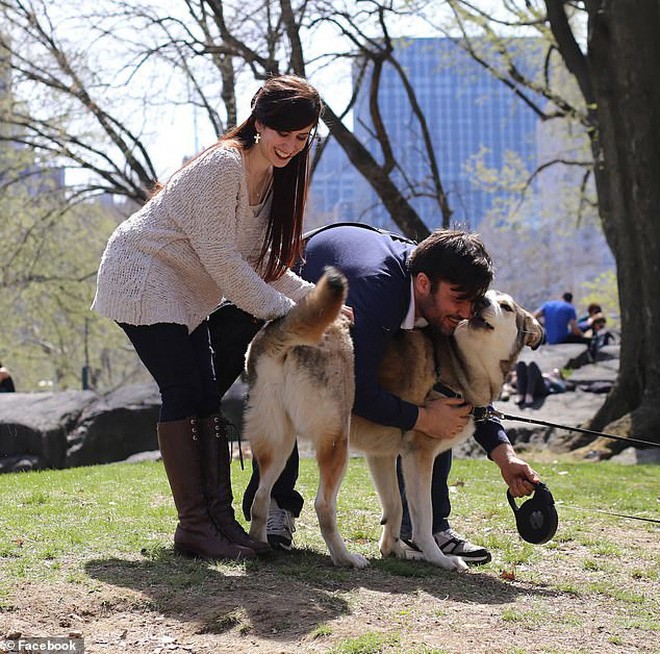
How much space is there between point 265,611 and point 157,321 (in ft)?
4.54

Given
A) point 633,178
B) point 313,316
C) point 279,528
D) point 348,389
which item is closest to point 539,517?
point 348,389

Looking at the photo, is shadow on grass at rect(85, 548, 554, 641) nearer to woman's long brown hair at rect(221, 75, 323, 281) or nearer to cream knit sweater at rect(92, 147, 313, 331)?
cream knit sweater at rect(92, 147, 313, 331)

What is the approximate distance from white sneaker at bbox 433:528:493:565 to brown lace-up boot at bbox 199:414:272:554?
105 cm

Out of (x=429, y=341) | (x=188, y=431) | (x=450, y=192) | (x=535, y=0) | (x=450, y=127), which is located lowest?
(x=188, y=431)

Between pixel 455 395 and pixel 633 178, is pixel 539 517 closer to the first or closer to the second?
pixel 455 395

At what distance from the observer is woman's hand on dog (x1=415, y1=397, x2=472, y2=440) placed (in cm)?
474

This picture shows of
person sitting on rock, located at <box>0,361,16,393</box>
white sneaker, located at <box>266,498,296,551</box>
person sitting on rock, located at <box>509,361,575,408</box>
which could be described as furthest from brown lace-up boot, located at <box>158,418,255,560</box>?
person sitting on rock, located at <box>0,361,16,393</box>

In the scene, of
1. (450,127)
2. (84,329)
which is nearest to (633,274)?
(84,329)

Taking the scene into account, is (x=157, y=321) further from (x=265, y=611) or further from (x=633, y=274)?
(x=633, y=274)

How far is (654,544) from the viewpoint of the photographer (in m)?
5.66

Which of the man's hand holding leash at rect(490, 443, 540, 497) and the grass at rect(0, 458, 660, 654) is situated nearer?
the grass at rect(0, 458, 660, 654)

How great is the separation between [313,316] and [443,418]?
3.41ft

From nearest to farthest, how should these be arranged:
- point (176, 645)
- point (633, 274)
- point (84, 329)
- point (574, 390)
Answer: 1. point (176, 645)
2. point (633, 274)
3. point (574, 390)
4. point (84, 329)

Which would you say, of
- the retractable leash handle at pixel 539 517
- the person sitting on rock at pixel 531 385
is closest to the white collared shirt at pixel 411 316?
the retractable leash handle at pixel 539 517
